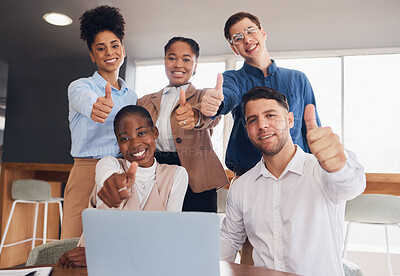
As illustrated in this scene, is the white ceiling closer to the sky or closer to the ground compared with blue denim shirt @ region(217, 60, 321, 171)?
closer to the sky

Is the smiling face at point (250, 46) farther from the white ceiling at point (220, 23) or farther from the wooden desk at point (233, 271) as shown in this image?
the wooden desk at point (233, 271)

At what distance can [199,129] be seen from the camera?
1812 millimetres

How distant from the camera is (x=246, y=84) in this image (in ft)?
5.86

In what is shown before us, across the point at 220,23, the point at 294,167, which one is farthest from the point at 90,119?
the point at 294,167

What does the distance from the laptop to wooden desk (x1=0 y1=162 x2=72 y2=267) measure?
58.6 inches

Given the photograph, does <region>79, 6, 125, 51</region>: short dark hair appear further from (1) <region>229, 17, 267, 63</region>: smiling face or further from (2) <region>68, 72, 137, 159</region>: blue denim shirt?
(1) <region>229, 17, 267, 63</region>: smiling face

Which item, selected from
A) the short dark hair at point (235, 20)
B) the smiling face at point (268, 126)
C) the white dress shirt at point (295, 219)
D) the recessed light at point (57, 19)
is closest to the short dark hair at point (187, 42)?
the short dark hair at point (235, 20)

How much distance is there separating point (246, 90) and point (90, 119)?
2.74 feet

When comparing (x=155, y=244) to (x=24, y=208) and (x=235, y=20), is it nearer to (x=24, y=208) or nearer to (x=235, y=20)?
(x=235, y=20)

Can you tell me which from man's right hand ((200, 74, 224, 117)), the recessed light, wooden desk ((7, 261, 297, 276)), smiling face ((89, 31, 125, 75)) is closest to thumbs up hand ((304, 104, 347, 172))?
wooden desk ((7, 261, 297, 276))

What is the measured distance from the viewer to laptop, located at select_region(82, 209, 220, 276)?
0.78 metres

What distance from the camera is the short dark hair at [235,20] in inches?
72.1

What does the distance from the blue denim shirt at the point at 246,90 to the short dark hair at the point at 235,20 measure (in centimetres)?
20

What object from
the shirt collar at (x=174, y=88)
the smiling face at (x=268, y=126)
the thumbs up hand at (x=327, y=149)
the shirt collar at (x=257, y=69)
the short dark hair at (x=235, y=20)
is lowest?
the thumbs up hand at (x=327, y=149)
